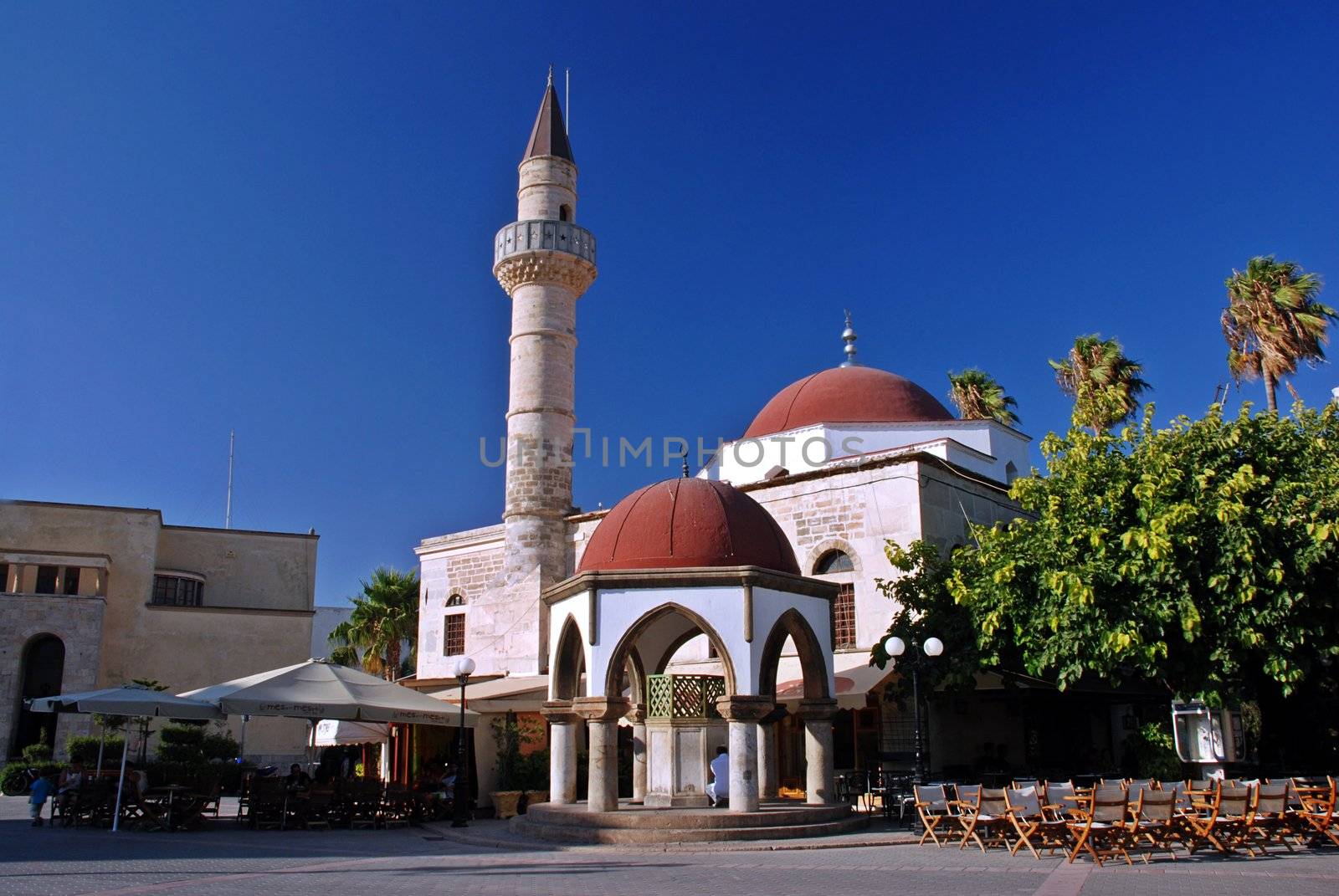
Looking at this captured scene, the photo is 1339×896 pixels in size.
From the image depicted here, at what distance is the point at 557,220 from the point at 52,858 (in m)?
17.6

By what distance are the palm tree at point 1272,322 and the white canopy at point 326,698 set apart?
1636cm

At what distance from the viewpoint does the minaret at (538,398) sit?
23953mm

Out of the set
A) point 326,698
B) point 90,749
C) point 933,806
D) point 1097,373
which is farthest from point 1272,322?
point 90,749

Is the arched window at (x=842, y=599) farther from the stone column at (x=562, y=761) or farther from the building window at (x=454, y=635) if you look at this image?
the building window at (x=454, y=635)

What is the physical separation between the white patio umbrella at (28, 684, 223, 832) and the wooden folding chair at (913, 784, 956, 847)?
893cm

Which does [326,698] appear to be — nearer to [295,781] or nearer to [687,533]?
[295,781]

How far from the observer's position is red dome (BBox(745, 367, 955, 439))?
24781 mm

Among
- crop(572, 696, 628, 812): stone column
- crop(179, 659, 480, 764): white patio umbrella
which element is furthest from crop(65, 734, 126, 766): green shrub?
crop(572, 696, 628, 812): stone column

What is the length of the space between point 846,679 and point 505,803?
563 cm

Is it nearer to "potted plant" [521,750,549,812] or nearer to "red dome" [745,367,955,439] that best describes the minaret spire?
"red dome" [745,367,955,439]

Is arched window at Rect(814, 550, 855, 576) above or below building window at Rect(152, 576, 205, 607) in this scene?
below

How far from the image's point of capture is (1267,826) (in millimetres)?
10797

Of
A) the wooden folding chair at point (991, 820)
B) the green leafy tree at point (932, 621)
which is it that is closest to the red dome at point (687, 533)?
the green leafy tree at point (932, 621)

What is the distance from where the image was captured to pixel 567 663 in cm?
1449
